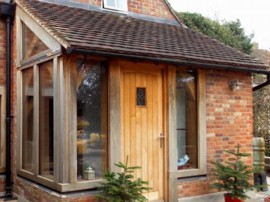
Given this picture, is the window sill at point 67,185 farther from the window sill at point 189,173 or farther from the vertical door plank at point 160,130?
the window sill at point 189,173

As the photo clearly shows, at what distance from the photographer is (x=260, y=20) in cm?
2995

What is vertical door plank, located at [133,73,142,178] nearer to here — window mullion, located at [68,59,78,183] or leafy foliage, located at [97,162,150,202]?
leafy foliage, located at [97,162,150,202]

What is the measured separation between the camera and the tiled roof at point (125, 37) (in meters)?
5.50

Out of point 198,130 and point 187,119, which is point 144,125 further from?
point 198,130

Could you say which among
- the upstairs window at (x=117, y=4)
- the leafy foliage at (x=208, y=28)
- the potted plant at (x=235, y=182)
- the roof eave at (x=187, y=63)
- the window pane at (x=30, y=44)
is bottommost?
the potted plant at (x=235, y=182)

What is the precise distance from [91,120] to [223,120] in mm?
2909

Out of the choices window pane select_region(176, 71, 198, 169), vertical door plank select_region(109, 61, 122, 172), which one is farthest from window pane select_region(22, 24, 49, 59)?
window pane select_region(176, 71, 198, 169)

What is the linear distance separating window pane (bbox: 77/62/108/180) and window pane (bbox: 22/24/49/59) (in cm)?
92

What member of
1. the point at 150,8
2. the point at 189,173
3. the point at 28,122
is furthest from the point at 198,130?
the point at 150,8

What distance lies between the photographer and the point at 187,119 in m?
6.86

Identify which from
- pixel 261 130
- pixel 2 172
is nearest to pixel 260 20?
pixel 261 130

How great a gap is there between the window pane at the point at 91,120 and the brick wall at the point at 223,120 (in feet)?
5.79

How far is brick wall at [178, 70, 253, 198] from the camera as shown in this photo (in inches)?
269

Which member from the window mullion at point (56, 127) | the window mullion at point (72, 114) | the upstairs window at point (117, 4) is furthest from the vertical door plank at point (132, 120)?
the upstairs window at point (117, 4)
